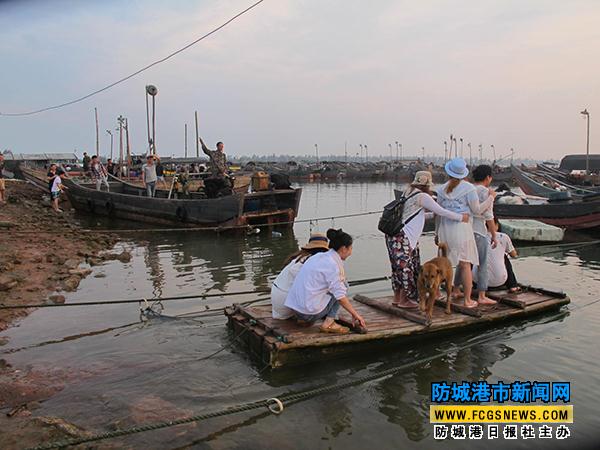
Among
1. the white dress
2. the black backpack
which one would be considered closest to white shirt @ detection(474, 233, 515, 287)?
the white dress

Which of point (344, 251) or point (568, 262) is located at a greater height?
point (344, 251)

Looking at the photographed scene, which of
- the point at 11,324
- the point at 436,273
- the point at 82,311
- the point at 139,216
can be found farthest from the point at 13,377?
the point at 139,216

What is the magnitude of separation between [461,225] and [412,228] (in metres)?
0.68

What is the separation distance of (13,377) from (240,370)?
92.4 inches

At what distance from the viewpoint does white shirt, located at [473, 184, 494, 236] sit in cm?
638

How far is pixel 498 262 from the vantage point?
7301 mm

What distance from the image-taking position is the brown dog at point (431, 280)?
19.2 ft

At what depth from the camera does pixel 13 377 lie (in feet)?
17.0

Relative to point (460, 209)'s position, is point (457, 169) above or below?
above

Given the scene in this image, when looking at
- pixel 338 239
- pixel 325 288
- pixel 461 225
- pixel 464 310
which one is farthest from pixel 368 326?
pixel 461 225

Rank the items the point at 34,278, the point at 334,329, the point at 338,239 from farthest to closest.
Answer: the point at 34,278 < the point at 334,329 < the point at 338,239

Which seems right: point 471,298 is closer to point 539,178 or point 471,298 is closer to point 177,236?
point 177,236

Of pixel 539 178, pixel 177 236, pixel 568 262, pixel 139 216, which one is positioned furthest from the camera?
pixel 539 178

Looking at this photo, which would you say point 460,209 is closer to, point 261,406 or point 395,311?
point 395,311
